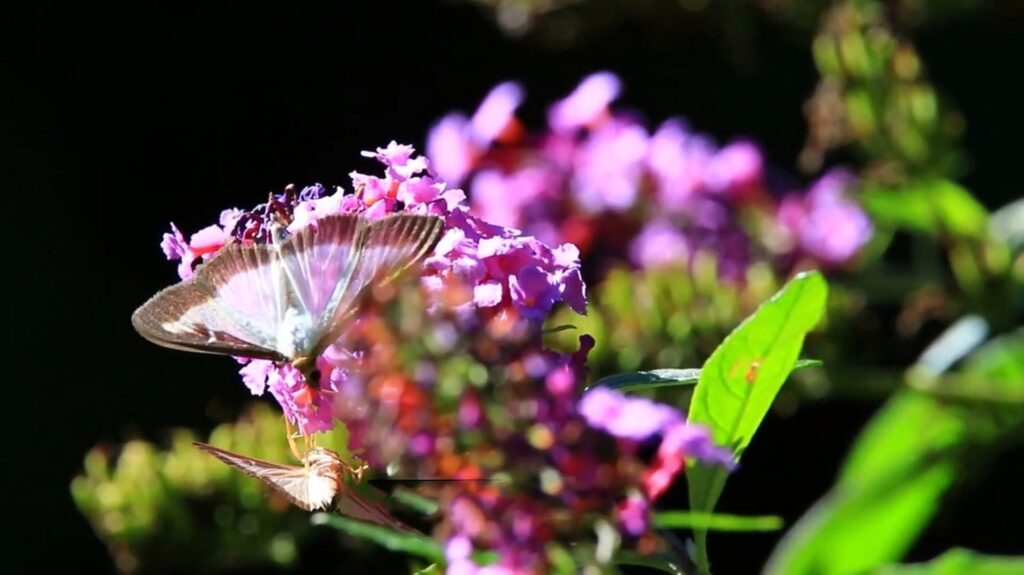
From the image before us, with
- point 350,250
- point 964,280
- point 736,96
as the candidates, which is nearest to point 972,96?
point 736,96

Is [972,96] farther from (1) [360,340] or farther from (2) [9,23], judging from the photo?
(1) [360,340]

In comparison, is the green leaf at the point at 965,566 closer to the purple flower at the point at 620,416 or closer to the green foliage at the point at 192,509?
the purple flower at the point at 620,416

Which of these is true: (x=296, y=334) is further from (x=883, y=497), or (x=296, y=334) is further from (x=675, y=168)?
(x=675, y=168)

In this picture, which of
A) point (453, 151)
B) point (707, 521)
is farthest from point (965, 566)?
point (453, 151)

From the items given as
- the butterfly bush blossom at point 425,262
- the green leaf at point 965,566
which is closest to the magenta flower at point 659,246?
the green leaf at point 965,566

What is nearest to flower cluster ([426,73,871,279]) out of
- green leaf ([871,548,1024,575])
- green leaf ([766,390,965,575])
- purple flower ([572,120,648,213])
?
purple flower ([572,120,648,213])

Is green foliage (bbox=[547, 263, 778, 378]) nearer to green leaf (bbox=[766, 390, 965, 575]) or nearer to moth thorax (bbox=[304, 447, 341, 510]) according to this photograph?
green leaf (bbox=[766, 390, 965, 575])
